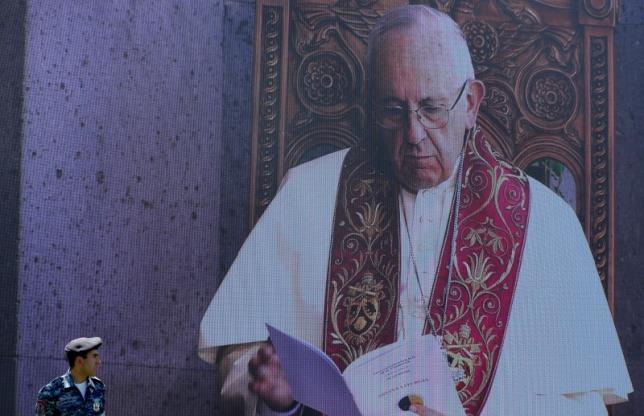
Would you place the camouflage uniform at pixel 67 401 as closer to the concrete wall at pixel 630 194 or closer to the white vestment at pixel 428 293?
the white vestment at pixel 428 293

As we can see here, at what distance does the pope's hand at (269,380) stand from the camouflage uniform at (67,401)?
0.93m

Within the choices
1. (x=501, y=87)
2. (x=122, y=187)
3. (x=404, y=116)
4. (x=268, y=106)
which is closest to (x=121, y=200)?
(x=122, y=187)

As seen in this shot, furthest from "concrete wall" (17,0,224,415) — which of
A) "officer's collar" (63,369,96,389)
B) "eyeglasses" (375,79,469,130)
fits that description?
"officer's collar" (63,369,96,389)

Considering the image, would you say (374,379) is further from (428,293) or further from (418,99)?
(418,99)

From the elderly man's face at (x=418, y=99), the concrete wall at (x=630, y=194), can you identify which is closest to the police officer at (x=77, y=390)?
the elderly man's face at (x=418, y=99)

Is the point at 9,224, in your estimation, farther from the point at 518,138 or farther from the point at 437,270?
the point at 518,138

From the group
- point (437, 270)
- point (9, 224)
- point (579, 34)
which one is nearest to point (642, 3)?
point (579, 34)

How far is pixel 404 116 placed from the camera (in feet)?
11.6

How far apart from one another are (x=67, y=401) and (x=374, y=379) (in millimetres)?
1160

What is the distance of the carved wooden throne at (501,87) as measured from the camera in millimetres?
Result: 3553

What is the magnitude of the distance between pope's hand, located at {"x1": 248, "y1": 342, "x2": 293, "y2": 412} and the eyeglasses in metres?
0.80

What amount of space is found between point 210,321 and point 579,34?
1.57 meters

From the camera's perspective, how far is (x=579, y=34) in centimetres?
374

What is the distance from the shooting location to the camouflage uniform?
2.44m
